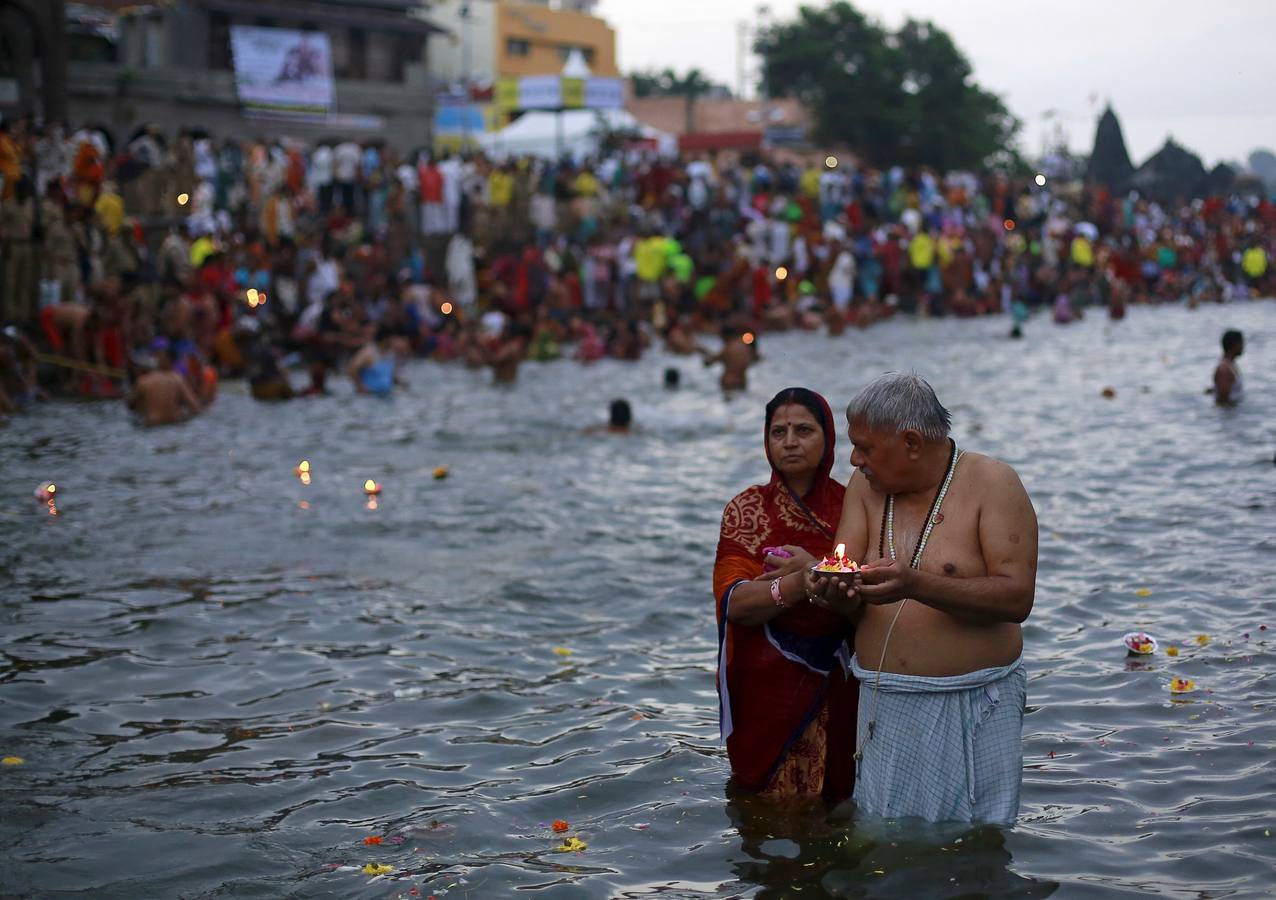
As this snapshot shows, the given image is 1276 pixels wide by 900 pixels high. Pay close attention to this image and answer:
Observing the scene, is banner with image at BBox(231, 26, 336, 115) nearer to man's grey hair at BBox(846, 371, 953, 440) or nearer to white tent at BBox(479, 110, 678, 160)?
white tent at BBox(479, 110, 678, 160)

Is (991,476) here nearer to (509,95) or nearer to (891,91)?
(509,95)

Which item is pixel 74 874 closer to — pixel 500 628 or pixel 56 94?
pixel 500 628

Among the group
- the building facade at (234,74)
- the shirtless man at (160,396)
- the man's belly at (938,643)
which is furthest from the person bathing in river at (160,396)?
the building facade at (234,74)

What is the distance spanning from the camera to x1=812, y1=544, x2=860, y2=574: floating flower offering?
3.87 meters

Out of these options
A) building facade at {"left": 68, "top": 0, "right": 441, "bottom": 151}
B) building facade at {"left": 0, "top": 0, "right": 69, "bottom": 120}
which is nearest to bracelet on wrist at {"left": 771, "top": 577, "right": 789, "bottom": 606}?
building facade at {"left": 0, "top": 0, "right": 69, "bottom": 120}

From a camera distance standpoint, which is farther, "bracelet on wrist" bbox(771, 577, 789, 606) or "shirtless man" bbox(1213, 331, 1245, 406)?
"shirtless man" bbox(1213, 331, 1245, 406)

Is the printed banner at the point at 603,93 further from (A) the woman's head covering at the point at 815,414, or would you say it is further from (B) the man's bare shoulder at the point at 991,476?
(B) the man's bare shoulder at the point at 991,476

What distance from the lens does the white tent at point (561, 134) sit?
35.0m

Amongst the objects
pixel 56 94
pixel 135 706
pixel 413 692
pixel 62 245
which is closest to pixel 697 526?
pixel 413 692

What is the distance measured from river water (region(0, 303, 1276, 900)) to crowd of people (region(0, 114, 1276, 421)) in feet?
14.6

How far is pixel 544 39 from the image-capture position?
190 feet

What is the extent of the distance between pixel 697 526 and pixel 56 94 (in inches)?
706

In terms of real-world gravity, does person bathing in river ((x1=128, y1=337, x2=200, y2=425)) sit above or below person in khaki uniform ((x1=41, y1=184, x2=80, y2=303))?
below

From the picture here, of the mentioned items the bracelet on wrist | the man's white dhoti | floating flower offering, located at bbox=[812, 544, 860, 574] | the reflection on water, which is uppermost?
floating flower offering, located at bbox=[812, 544, 860, 574]
